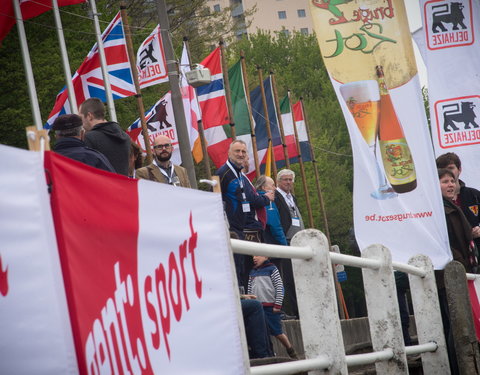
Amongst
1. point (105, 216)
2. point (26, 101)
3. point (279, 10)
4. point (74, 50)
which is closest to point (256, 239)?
point (105, 216)

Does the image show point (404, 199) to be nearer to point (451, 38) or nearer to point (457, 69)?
point (457, 69)

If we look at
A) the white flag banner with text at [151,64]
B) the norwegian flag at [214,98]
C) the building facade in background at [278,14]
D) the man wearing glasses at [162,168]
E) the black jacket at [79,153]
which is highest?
the building facade in background at [278,14]

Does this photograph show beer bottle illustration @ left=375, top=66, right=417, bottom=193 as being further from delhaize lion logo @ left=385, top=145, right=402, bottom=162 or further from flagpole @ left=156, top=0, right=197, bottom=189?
flagpole @ left=156, top=0, right=197, bottom=189

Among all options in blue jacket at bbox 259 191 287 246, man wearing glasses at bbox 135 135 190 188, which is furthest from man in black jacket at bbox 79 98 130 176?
blue jacket at bbox 259 191 287 246

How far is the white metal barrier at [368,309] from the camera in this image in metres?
5.11

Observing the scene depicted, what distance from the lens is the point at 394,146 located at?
947 centimetres

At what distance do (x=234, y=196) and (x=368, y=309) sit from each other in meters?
4.11

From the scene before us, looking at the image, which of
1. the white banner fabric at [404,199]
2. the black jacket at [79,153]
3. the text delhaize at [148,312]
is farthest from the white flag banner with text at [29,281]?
the white banner fabric at [404,199]

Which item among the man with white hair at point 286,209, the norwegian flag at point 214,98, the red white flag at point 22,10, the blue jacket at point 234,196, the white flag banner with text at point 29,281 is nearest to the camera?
the white flag banner with text at point 29,281

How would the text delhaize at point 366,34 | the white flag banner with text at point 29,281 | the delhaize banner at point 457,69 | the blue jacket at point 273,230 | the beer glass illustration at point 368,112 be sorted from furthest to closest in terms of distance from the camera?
the delhaize banner at point 457,69 → the blue jacket at point 273,230 → the text delhaize at point 366,34 → the beer glass illustration at point 368,112 → the white flag banner with text at point 29,281

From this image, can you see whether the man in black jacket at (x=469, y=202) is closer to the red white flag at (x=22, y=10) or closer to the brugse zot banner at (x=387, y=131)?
the brugse zot banner at (x=387, y=131)

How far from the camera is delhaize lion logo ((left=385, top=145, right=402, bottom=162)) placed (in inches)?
372

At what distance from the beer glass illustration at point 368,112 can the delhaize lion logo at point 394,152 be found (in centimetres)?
12

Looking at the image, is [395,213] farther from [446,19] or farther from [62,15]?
[62,15]
